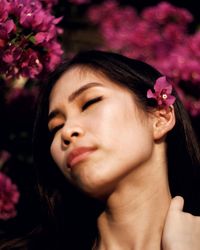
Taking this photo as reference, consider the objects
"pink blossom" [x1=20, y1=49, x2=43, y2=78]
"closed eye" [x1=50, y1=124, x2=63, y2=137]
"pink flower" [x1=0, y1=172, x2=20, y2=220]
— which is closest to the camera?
"pink blossom" [x1=20, y1=49, x2=43, y2=78]

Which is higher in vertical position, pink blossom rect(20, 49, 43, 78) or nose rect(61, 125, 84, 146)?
pink blossom rect(20, 49, 43, 78)

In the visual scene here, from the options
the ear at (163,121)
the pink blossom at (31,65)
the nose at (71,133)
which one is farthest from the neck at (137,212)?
the pink blossom at (31,65)

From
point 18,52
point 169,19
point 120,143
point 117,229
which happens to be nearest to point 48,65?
point 18,52

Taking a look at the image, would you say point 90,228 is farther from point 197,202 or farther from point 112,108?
point 112,108

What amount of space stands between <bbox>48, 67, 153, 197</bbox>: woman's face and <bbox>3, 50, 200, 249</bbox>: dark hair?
0.30 feet

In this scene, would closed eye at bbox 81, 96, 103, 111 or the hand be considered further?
closed eye at bbox 81, 96, 103, 111

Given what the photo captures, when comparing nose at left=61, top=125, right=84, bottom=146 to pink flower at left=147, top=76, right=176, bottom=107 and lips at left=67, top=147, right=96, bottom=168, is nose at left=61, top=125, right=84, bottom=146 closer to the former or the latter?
lips at left=67, top=147, right=96, bottom=168

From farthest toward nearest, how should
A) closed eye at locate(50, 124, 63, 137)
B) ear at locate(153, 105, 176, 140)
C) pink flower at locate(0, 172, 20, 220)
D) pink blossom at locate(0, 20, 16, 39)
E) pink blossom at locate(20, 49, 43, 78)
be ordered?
pink flower at locate(0, 172, 20, 220) → closed eye at locate(50, 124, 63, 137) → ear at locate(153, 105, 176, 140) → pink blossom at locate(20, 49, 43, 78) → pink blossom at locate(0, 20, 16, 39)

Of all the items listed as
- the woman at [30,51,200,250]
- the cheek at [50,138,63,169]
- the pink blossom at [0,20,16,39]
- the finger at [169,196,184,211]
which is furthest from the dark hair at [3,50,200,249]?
the pink blossom at [0,20,16,39]

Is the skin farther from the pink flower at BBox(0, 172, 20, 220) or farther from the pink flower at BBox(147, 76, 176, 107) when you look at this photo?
the pink flower at BBox(0, 172, 20, 220)

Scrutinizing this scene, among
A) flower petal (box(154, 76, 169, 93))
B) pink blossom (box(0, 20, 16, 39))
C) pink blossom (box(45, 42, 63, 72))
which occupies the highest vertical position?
pink blossom (box(0, 20, 16, 39))

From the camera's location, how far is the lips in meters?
1.93

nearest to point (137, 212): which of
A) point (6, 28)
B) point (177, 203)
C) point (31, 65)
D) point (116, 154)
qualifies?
point (177, 203)

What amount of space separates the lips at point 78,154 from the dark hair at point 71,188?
0.33 metres
